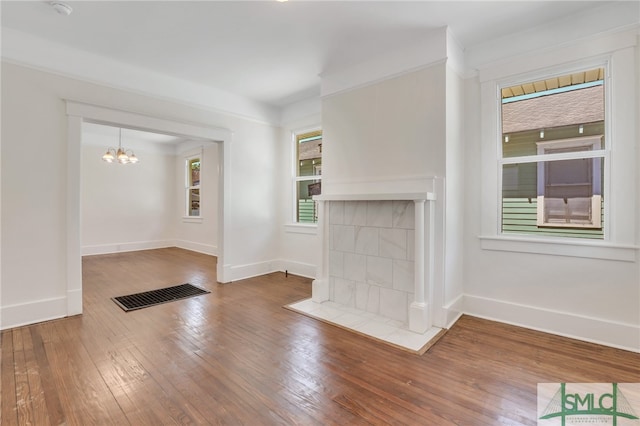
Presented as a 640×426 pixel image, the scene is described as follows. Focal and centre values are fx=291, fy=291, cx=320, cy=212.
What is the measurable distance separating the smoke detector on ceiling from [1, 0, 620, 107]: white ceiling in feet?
0.15

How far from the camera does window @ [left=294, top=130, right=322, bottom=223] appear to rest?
5.01 metres

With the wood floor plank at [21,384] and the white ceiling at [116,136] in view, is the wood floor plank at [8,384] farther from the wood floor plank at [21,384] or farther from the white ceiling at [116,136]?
the white ceiling at [116,136]

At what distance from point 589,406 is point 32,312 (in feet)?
15.6

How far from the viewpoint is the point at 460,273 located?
328 cm

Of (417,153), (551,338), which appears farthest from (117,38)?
(551,338)

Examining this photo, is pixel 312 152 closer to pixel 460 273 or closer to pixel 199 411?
pixel 460 273

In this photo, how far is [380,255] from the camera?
3244mm

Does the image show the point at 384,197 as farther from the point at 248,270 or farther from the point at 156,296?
the point at 156,296

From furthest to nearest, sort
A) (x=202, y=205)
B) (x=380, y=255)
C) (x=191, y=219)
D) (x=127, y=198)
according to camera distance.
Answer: (x=191, y=219), (x=127, y=198), (x=202, y=205), (x=380, y=255)

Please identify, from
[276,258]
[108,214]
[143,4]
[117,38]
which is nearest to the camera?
[143,4]

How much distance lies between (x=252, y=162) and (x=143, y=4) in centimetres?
267

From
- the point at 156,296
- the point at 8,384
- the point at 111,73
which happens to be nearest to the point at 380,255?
the point at 156,296

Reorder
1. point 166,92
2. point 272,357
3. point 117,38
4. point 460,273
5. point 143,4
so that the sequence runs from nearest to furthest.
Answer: point 272,357 < point 143,4 < point 117,38 < point 460,273 < point 166,92

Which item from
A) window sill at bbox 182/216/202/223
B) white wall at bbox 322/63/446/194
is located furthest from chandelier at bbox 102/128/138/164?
white wall at bbox 322/63/446/194
